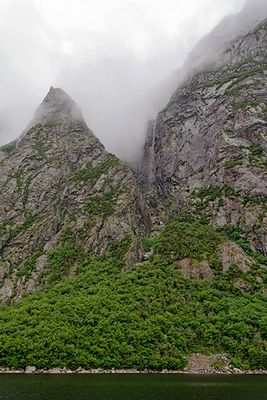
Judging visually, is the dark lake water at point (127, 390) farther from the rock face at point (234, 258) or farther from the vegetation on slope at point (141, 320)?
the rock face at point (234, 258)

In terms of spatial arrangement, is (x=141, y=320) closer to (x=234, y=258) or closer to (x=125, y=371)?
(x=125, y=371)

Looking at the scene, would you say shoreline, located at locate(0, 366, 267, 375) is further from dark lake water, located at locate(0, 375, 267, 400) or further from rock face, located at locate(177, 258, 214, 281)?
rock face, located at locate(177, 258, 214, 281)

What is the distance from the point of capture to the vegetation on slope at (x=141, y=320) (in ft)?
389

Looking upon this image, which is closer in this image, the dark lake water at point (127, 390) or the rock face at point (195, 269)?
the dark lake water at point (127, 390)

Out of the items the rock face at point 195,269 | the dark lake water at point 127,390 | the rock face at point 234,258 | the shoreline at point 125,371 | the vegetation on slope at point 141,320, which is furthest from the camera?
the rock face at point 234,258

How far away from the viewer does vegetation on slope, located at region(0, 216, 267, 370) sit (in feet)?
389

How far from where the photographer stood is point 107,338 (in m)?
124

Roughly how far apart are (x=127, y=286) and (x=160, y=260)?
56.9 ft

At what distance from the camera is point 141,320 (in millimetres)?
131750

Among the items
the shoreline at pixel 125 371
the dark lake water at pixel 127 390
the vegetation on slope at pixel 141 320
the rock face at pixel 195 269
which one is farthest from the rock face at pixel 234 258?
the dark lake water at pixel 127 390

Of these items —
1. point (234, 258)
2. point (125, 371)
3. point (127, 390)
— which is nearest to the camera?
point (127, 390)

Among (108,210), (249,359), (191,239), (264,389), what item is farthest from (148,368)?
(108,210)

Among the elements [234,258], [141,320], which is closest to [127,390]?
[141,320]

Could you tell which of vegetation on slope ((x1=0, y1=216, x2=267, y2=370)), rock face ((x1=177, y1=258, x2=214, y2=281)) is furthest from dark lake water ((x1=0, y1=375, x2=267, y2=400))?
rock face ((x1=177, y1=258, x2=214, y2=281))
